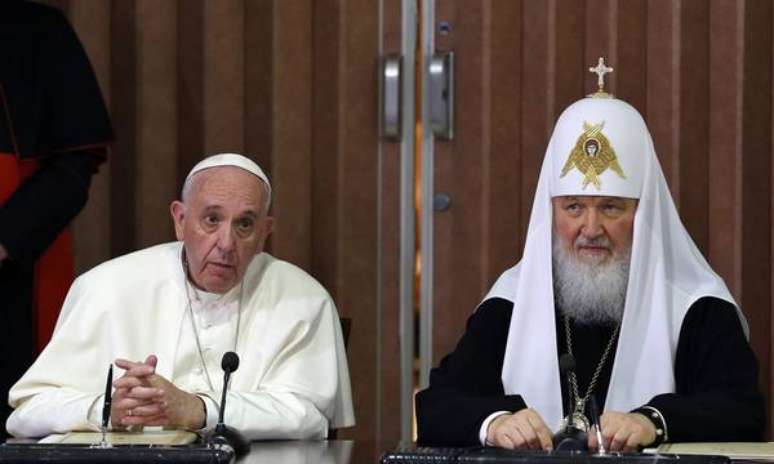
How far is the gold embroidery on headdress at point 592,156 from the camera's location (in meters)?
5.00

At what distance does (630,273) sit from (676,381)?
34 cm

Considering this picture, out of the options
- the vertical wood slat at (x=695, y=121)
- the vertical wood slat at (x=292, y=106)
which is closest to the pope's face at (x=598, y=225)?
the vertical wood slat at (x=695, y=121)

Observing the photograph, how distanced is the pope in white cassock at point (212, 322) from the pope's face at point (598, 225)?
0.79 m

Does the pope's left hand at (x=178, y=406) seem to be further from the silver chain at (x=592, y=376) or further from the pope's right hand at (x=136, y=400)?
the silver chain at (x=592, y=376)

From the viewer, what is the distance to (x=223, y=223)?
5.11 m

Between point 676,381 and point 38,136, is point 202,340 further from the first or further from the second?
point 676,381

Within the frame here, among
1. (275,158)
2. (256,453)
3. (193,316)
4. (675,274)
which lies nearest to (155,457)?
(256,453)

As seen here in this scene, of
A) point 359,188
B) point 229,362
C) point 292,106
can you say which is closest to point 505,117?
point 359,188

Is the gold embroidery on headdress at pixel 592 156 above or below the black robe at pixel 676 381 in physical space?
above

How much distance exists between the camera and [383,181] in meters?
6.75

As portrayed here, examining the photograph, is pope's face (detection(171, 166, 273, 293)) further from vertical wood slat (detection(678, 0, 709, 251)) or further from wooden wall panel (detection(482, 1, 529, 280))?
vertical wood slat (detection(678, 0, 709, 251))

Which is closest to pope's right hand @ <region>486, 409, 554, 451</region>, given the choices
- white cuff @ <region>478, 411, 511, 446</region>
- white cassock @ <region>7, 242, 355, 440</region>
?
white cuff @ <region>478, 411, 511, 446</region>

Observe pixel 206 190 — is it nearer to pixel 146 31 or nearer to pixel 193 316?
pixel 193 316

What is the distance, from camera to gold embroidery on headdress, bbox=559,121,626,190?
16.4 feet
